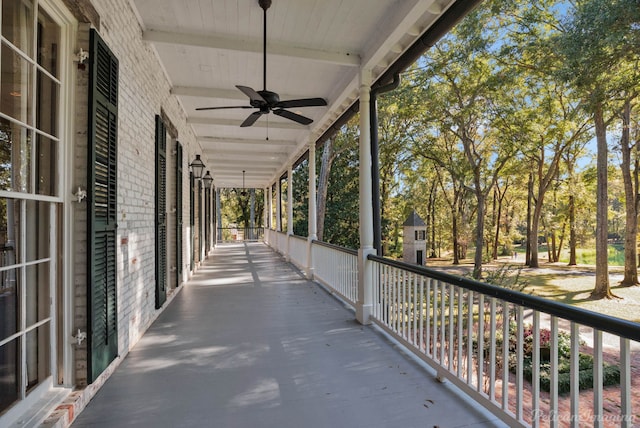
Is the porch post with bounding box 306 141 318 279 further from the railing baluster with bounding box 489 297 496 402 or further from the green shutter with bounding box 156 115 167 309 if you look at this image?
the railing baluster with bounding box 489 297 496 402


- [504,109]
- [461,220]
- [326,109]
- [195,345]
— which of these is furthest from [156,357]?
[461,220]

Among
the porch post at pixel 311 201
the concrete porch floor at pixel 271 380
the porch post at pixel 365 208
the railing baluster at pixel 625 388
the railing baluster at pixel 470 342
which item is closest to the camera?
the railing baluster at pixel 625 388

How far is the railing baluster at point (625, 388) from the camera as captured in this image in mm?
1318

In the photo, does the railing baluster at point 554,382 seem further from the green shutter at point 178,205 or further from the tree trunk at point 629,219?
the tree trunk at point 629,219

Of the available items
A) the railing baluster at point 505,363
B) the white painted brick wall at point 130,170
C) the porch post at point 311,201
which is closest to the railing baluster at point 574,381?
the railing baluster at point 505,363

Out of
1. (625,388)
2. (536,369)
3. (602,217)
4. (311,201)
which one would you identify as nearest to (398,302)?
(536,369)

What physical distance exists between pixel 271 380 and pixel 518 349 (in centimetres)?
170

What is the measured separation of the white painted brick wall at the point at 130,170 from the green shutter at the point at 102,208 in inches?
2.0

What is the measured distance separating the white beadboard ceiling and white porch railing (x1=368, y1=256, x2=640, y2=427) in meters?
2.26

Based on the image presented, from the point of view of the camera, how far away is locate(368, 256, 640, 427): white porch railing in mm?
1463

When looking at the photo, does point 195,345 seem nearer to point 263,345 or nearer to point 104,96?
point 263,345

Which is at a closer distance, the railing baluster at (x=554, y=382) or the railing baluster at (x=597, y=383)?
the railing baluster at (x=597, y=383)

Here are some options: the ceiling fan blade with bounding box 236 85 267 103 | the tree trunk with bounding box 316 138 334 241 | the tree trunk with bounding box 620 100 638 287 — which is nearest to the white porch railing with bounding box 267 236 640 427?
the ceiling fan blade with bounding box 236 85 267 103

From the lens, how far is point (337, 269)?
17.7ft
